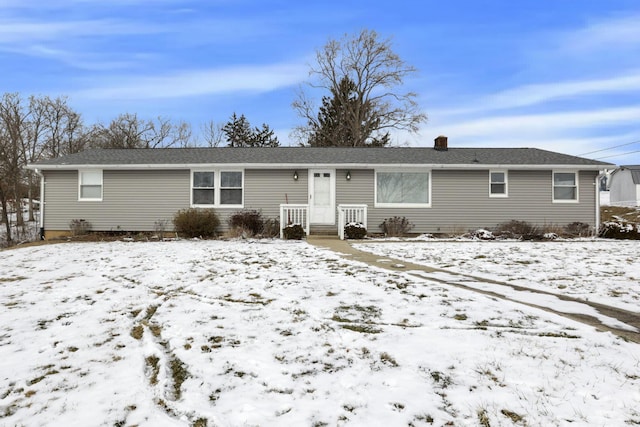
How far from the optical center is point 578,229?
1394cm

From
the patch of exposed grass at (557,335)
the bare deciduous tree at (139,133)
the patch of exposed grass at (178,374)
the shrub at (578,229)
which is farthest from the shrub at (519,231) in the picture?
the bare deciduous tree at (139,133)

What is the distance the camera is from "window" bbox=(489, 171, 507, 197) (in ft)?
47.1

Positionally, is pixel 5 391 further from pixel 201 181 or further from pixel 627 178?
pixel 627 178

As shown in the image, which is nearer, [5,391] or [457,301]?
[5,391]

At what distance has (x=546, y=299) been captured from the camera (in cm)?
439

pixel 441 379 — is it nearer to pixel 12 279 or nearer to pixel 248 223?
pixel 12 279

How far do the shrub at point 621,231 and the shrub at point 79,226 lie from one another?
19.8 m

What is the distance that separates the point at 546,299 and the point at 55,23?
16.2 m

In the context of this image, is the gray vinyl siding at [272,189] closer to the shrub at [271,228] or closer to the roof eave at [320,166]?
the roof eave at [320,166]

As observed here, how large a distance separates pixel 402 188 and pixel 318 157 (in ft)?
11.7

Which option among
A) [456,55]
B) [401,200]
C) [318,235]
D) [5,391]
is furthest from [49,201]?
[456,55]

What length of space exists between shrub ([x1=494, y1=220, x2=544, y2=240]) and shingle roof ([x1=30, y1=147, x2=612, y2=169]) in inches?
93.2

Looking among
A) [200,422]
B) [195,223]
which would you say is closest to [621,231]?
[195,223]

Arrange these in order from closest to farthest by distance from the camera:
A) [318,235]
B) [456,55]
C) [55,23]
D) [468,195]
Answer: [55,23], [318,235], [468,195], [456,55]
